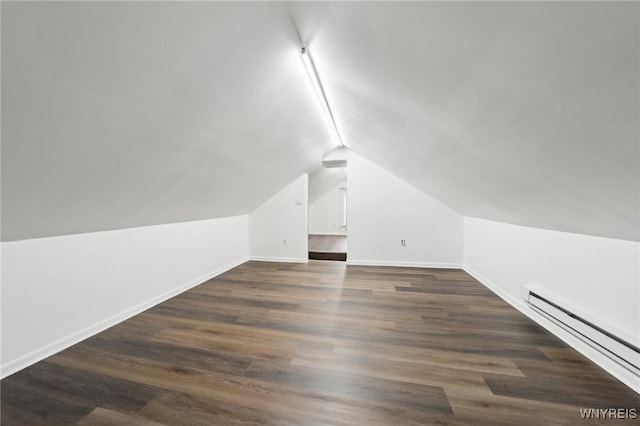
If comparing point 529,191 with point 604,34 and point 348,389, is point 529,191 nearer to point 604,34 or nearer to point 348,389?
point 604,34

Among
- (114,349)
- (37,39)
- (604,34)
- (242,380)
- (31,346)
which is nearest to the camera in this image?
(604,34)

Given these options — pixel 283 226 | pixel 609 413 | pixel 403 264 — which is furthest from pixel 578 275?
pixel 283 226

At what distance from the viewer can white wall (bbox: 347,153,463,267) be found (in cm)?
411

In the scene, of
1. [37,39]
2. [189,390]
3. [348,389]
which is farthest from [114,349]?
[37,39]

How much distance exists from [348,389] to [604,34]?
72.5 inches

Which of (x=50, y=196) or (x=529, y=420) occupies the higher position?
(x=50, y=196)

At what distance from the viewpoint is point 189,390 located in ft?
4.62

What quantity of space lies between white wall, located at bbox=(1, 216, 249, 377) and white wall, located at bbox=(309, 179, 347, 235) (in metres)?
5.66

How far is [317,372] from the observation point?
5.12 feet

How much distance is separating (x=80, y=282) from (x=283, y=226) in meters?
3.06

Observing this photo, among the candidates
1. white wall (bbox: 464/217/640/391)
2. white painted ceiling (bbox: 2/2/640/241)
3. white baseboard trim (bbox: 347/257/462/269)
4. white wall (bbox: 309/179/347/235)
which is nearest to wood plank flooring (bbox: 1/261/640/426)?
white wall (bbox: 464/217/640/391)

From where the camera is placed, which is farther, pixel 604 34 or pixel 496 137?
pixel 496 137

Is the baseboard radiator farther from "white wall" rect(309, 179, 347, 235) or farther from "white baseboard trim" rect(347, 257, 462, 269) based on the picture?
"white wall" rect(309, 179, 347, 235)

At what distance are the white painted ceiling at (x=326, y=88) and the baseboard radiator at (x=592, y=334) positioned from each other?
0.64 meters
